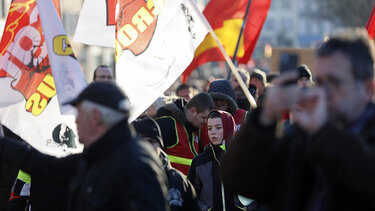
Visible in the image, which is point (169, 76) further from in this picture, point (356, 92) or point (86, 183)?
point (356, 92)

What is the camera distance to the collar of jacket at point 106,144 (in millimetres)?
3529

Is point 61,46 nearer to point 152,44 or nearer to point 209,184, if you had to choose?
point 152,44

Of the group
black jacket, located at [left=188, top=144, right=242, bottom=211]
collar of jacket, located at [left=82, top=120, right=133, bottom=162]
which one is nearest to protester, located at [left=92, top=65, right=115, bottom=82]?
black jacket, located at [left=188, top=144, right=242, bottom=211]

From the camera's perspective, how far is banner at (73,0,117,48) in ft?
23.8

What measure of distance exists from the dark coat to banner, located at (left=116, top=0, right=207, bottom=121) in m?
3.04

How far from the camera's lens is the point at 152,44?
642 cm

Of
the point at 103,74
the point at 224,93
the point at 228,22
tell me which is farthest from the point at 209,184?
the point at 228,22

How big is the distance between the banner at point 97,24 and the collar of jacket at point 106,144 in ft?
12.1

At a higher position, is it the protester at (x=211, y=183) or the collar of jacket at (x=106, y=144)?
the collar of jacket at (x=106, y=144)

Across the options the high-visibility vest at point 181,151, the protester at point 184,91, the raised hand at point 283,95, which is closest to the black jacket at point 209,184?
the high-visibility vest at point 181,151

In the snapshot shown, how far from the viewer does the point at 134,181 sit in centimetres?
343

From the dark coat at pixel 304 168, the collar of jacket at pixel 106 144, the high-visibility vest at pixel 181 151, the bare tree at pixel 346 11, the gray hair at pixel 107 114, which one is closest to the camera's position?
the dark coat at pixel 304 168

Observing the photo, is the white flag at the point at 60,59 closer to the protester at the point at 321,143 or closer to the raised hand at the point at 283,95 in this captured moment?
the protester at the point at 321,143

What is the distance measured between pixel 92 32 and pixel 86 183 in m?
4.04
